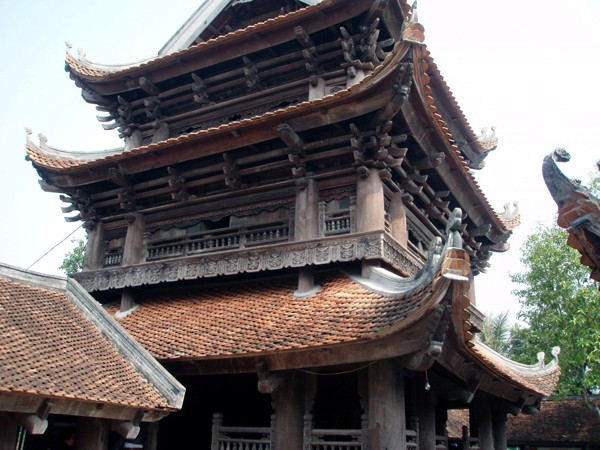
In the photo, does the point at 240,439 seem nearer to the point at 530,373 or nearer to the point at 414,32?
the point at 414,32

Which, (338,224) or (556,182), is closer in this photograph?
(556,182)

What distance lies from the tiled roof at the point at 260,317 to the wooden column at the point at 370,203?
3.45 ft

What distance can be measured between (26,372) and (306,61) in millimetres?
8330

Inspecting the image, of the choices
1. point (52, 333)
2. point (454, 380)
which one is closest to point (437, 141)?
point (454, 380)

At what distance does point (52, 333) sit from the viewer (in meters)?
8.14

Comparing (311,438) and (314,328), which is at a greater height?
(314,328)

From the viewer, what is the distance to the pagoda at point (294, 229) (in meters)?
8.17

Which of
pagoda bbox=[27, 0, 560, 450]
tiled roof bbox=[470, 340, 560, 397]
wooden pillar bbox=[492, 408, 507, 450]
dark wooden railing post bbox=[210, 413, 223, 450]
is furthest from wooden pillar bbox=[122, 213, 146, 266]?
wooden pillar bbox=[492, 408, 507, 450]

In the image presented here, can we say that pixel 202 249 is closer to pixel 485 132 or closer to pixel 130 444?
pixel 130 444

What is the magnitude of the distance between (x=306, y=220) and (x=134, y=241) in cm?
431

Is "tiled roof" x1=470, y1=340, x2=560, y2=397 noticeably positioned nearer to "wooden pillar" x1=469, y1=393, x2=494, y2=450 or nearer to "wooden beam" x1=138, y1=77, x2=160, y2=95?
"wooden pillar" x1=469, y1=393, x2=494, y2=450

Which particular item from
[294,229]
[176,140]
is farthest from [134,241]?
[294,229]

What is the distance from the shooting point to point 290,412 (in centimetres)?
873

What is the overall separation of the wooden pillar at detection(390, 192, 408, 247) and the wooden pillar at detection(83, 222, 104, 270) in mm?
6743
